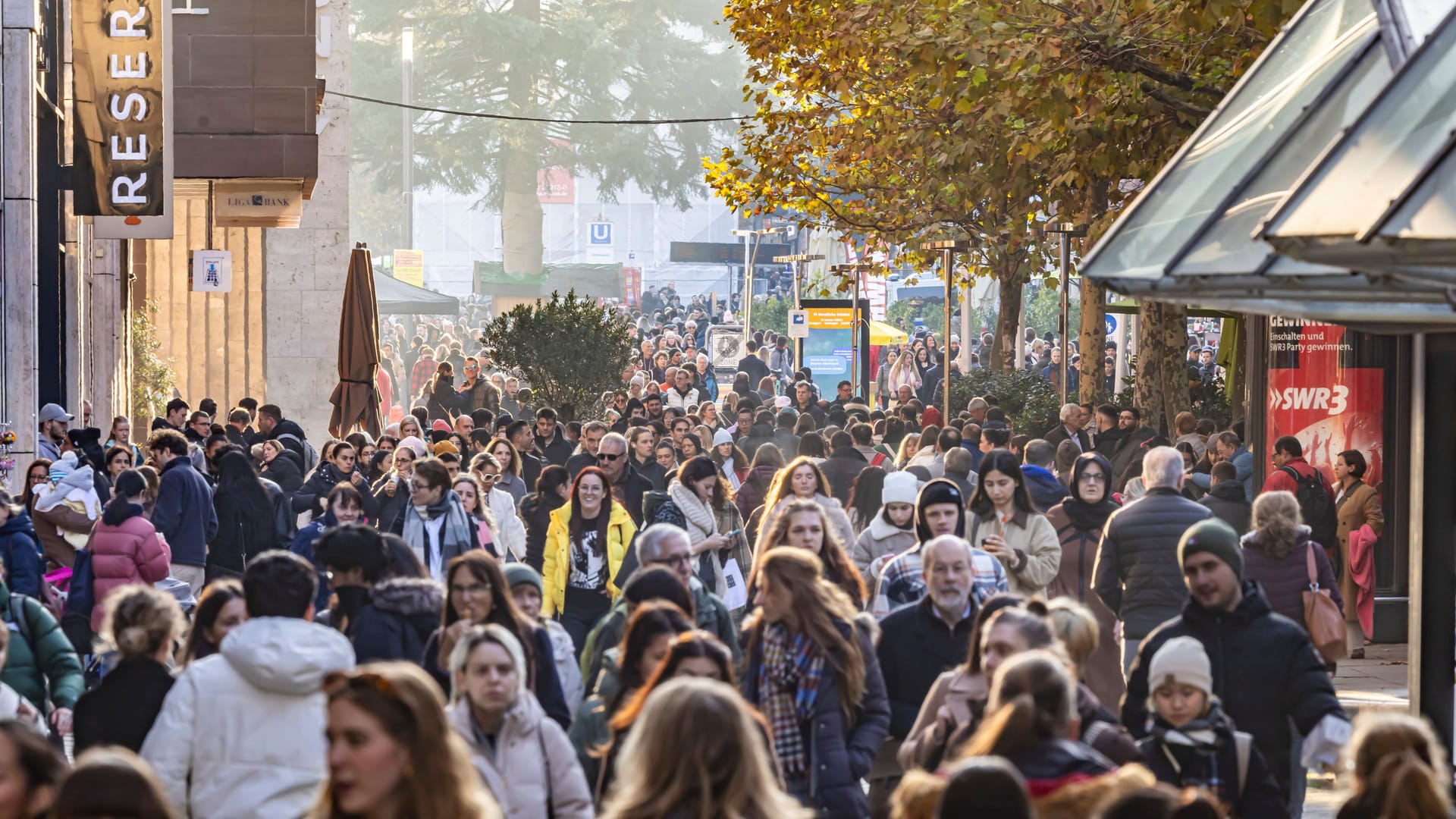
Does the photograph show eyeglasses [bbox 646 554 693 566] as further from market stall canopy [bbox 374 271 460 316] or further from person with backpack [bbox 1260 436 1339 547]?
market stall canopy [bbox 374 271 460 316]

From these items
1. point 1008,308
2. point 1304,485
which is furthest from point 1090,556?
point 1008,308

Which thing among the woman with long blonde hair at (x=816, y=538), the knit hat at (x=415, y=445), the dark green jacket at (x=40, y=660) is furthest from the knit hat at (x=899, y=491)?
the knit hat at (x=415, y=445)

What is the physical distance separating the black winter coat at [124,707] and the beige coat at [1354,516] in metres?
10.4

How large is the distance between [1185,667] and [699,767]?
94.5 inches

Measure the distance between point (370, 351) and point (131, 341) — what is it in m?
7.04

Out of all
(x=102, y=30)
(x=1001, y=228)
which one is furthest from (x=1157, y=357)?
(x=102, y=30)

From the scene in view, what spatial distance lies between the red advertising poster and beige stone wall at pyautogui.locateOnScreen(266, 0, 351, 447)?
19143 millimetres

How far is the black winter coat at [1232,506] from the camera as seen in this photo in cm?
1244

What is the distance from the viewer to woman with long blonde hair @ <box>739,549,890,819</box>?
23.4 ft

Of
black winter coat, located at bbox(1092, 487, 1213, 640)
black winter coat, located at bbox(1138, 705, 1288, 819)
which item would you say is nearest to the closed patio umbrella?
black winter coat, located at bbox(1092, 487, 1213, 640)

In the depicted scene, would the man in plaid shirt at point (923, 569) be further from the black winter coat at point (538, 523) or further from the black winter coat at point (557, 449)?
the black winter coat at point (557, 449)

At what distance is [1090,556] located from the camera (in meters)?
11.2

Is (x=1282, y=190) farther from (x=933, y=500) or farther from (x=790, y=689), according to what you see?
(x=790, y=689)

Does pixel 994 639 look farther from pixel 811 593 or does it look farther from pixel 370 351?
pixel 370 351
